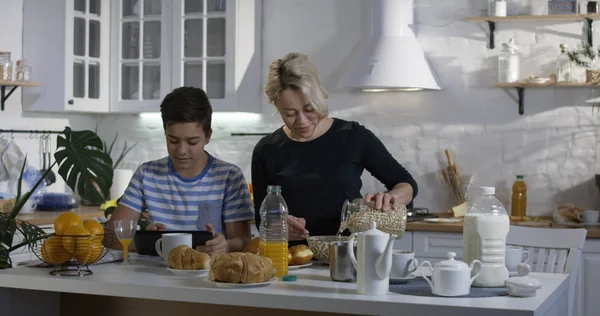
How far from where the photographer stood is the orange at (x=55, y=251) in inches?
104

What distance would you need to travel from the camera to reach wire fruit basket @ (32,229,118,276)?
8.58 feet

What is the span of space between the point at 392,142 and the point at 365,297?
11.0 ft

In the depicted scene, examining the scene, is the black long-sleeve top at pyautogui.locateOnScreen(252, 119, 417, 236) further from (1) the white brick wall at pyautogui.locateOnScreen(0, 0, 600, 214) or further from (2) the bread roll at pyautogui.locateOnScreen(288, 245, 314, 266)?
(1) the white brick wall at pyautogui.locateOnScreen(0, 0, 600, 214)

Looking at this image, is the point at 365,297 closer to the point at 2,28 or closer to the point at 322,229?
the point at 322,229

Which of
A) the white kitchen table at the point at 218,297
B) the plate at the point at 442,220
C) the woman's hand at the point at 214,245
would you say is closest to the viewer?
the white kitchen table at the point at 218,297

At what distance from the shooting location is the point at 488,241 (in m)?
2.50

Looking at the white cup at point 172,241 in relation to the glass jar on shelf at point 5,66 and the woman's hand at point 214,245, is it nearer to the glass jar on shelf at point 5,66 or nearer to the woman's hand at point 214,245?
Result: the woman's hand at point 214,245

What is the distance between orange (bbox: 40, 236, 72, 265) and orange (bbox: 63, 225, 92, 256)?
0.07 ft

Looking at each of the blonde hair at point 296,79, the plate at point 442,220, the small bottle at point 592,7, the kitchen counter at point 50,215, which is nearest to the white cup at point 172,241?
the blonde hair at point 296,79

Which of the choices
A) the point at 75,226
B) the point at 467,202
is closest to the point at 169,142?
the point at 75,226

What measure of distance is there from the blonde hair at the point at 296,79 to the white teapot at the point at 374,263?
0.92 meters

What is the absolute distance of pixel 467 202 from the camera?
5332 millimetres

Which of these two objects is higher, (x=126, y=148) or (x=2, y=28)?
(x=2, y=28)

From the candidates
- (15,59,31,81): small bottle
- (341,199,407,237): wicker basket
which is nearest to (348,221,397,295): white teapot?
(341,199,407,237): wicker basket
